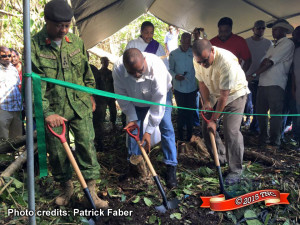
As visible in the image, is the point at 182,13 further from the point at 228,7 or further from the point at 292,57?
the point at 292,57

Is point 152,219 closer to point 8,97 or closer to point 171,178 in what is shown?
point 171,178

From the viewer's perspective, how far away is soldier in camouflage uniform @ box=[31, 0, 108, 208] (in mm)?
2639

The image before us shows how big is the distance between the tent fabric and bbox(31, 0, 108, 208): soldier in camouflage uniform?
10.4ft

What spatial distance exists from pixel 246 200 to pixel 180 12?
5.66 metres

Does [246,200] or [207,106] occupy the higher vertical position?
[207,106]

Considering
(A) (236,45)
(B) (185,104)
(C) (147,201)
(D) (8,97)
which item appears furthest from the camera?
(B) (185,104)

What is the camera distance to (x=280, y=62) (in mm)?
4863

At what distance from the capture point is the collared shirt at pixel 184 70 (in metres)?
5.21

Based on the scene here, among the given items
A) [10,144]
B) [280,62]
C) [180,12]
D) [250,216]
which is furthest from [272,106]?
[10,144]

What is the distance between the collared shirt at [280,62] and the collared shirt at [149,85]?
7.73 ft

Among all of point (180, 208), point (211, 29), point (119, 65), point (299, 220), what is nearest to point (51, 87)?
point (119, 65)

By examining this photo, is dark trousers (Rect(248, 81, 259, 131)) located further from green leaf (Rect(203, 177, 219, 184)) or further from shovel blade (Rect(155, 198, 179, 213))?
shovel blade (Rect(155, 198, 179, 213))

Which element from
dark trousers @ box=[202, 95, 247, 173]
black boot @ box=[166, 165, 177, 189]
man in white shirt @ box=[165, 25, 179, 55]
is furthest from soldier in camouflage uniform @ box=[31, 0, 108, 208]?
man in white shirt @ box=[165, 25, 179, 55]

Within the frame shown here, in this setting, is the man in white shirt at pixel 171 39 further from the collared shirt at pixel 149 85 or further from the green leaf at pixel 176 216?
the green leaf at pixel 176 216
